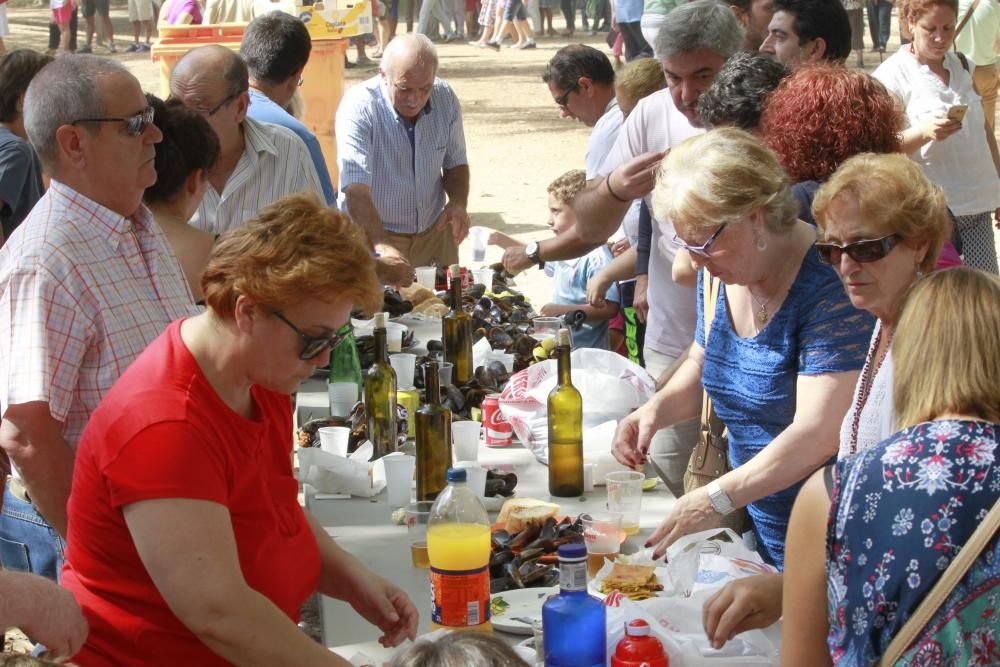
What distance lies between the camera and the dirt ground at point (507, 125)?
1227 cm

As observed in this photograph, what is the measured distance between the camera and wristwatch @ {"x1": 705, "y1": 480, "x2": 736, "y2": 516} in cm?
276

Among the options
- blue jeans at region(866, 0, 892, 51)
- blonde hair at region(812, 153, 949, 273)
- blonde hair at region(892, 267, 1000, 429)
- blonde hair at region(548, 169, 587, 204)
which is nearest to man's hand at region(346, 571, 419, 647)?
blonde hair at region(892, 267, 1000, 429)

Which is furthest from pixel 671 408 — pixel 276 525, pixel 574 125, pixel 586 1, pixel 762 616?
pixel 586 1

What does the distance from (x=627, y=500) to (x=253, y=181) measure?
261 centimetres

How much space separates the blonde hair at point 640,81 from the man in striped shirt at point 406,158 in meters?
1.07

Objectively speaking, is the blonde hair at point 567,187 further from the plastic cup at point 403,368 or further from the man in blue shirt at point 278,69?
the plastic cup at point 403,368

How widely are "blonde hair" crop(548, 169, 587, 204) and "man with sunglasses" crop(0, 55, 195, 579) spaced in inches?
117

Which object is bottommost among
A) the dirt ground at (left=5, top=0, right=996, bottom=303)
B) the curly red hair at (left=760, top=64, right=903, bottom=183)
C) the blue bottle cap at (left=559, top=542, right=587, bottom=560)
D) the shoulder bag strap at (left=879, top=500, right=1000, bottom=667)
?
the dirt ground at (left=5, top=0, right=996, bottom=303)

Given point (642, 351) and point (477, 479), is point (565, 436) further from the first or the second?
point (642, 351)

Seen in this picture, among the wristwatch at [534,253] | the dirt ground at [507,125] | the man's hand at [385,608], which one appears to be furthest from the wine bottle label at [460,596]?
the dirt ground at [507,125]

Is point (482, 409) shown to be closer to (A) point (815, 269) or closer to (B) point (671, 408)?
(B) point (671, 408)

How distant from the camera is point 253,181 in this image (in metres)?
4.89

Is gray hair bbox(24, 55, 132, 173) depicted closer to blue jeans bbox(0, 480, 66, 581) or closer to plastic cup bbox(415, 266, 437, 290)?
blue jeans bbox(0, 480, 66, 581)

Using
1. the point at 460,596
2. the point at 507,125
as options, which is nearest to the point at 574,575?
the point at 460,596
